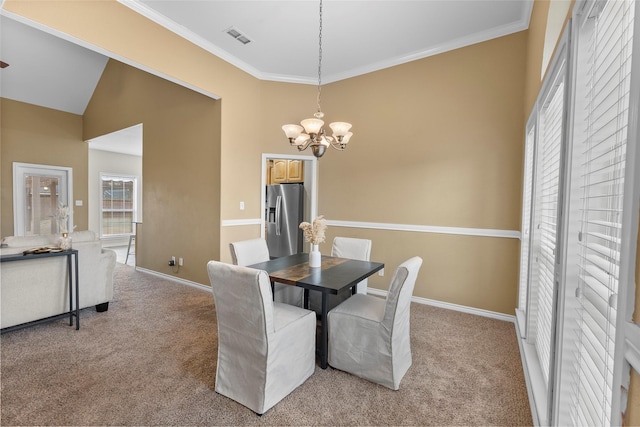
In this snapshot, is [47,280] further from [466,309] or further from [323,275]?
[466,309]

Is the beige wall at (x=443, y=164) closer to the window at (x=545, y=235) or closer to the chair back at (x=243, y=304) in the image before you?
the window at (x=545, y=235)

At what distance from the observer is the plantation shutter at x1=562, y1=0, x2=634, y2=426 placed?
33.1 inches

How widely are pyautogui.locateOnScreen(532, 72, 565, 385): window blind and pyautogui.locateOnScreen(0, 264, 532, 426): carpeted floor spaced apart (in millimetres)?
460

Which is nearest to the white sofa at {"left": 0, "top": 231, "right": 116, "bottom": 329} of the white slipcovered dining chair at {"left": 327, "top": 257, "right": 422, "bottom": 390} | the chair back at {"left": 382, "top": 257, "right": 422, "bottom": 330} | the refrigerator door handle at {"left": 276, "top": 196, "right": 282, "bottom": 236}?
the refrigerator door handle at {"left": 276, "top": 196, "right": 282, "bottom": 236}

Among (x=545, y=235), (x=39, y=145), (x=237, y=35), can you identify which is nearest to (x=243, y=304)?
(x=545, y=235)

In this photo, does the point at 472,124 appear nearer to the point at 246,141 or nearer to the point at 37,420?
the point at 246,141

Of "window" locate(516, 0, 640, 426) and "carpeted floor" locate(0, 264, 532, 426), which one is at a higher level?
"window" locate(516, 0, 640, 426)

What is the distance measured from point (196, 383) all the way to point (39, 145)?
6.26 m

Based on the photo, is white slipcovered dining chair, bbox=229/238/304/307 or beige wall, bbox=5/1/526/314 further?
beige wall, bbox=5/1/526/314

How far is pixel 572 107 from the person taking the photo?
1.22 metres

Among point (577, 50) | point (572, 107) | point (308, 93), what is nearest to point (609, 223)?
point (572, 107)

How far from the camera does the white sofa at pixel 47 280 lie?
2633mm

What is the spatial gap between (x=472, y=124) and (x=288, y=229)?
129 inches

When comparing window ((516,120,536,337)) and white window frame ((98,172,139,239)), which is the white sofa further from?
white window frame ((98,172,139,239))
